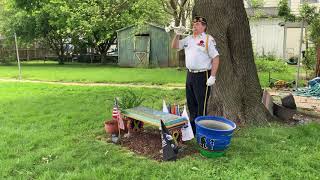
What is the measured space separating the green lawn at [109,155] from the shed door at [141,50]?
1361 cm

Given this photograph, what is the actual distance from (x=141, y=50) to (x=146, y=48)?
0.38 meters

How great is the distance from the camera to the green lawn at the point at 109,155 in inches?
168

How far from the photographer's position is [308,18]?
14.5 meters

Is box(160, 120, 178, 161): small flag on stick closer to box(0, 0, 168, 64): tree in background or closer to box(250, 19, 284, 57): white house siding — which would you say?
box(0, 0, 168, 64): tree in background

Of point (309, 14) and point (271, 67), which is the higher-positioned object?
point (309, 14)

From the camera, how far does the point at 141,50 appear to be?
70.1 feet

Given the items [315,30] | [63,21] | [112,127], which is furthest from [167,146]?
[63,21]

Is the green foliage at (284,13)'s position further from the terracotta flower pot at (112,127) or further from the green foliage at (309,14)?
the terracotta flower pot at (112,127)

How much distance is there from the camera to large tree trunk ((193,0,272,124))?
616cm

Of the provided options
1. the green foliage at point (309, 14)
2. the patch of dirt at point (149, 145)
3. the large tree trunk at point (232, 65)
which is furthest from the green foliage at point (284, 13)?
the patch of dirt at point (149, 145)

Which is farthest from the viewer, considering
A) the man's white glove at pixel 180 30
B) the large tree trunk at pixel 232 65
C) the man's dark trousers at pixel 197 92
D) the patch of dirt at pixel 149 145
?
the large tree trunk at pixel 232 65

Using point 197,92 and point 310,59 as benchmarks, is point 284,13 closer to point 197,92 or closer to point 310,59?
point 310,59

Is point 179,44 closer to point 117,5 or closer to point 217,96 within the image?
point 217,96

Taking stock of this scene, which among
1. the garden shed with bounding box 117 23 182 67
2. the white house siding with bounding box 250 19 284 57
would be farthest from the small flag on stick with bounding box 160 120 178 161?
the white house siding with bounding box 250 19 284 57
